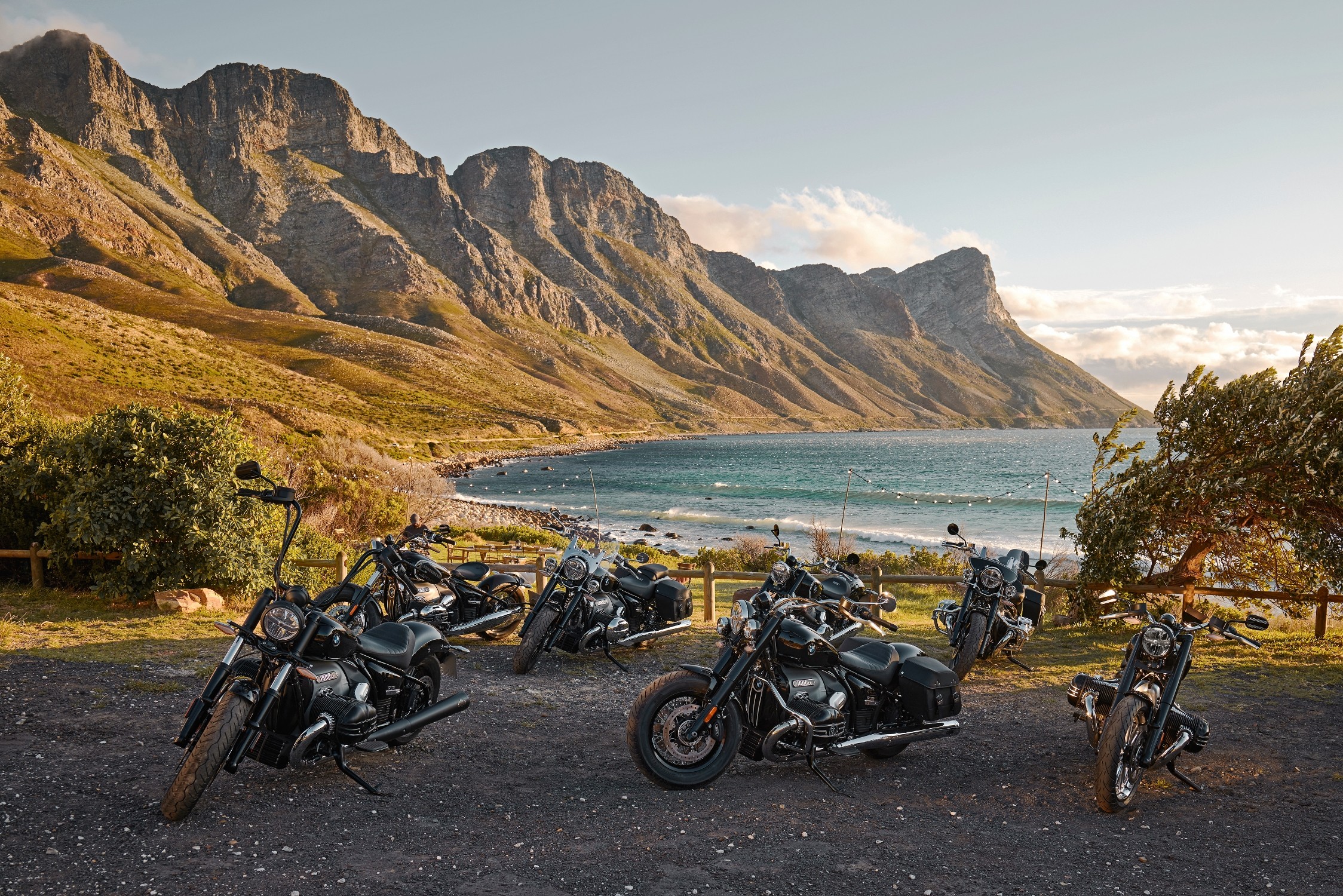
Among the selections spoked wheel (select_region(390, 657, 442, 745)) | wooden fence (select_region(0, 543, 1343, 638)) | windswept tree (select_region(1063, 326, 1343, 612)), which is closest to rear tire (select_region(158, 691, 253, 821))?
spoked wheel (select_region(390, 657, 442, 745))

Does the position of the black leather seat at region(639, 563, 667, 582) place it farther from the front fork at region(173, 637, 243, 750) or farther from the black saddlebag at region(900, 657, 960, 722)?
the front fork at region(173, 637, 243, 750)

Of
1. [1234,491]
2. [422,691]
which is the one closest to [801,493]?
[1234,491]

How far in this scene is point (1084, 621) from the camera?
11680mm

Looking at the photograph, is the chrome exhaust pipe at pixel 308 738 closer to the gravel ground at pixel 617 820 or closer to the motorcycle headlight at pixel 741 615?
the gravel ground at pixel 617 820

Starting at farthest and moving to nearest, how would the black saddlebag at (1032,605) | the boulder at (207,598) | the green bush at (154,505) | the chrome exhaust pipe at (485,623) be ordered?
the boulder at (207,598)
the green bush at (154,505)
the black saddlebag at (1032,605)
the chrome exhaust pipe at (485,623)

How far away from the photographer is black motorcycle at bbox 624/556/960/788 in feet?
17.3

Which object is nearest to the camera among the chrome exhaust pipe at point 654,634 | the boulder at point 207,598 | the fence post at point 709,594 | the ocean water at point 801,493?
the chrome exhaust pipe at point 654,634

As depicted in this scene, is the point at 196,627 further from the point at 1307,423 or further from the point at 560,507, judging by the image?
the point at 560,507

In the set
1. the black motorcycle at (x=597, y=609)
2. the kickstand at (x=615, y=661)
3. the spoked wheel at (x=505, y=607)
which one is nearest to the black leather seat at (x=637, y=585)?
the black motorcycle at (x=597, y=609)

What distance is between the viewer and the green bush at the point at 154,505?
1046 cm

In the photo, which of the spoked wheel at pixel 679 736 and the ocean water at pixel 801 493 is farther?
the ocean water at pixel 801 493

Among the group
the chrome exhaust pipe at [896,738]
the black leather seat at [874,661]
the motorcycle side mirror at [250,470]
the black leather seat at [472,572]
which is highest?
the motorcycle side mirror at [250,470]

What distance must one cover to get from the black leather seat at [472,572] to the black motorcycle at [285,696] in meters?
4.12

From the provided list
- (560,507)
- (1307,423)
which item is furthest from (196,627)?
(560,507)
